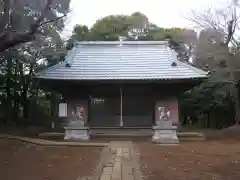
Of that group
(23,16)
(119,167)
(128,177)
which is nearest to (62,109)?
(23,16)

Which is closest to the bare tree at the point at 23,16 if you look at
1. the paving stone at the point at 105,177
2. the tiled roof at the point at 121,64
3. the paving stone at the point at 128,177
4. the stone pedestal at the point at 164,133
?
the paving stone at the point at 105,177

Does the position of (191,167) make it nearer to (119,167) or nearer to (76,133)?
(119,167)

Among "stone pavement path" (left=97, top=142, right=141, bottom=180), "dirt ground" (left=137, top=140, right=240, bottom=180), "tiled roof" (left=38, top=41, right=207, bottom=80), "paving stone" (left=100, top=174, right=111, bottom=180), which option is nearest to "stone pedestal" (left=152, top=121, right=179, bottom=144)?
"tiled roof" (left=38, top=41, right=207, bottom=80)

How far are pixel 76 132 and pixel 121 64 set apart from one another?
461 cm

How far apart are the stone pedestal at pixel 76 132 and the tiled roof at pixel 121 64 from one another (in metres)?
2.60

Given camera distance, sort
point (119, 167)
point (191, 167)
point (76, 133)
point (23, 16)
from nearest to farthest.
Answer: point (119, 167) < point (191, 167) < point (23, 16) < point (76, 133)

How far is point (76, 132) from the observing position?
20125 millimetres

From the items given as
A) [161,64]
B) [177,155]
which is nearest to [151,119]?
[161,64]

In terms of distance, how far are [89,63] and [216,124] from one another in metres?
19.5

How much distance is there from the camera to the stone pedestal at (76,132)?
2000 centimetres

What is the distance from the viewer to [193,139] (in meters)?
20.5

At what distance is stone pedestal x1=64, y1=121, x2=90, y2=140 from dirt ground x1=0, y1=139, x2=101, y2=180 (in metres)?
3.77

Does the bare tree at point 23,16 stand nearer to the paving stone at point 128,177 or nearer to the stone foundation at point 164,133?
the paving stone at point 128,177

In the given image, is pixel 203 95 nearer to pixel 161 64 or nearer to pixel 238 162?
pixel 161 64
